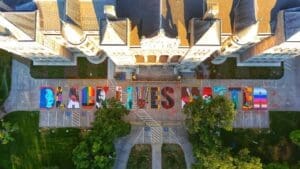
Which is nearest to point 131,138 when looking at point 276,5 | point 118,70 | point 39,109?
point 118,70

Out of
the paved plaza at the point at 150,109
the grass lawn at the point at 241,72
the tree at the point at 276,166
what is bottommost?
the tree at the point at 276,166

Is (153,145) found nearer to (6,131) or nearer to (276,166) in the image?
(276,166)

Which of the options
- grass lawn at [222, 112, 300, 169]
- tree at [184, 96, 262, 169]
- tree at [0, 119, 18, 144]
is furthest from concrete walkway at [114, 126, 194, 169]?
tree at [0, 119, 18, 144]

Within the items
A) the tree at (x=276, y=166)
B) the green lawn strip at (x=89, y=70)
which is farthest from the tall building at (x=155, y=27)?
the tree at (x=276, y=166)

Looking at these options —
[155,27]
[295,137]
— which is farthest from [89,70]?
[295,137]

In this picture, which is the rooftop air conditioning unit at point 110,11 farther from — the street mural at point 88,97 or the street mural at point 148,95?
the street mural at point 88,97
